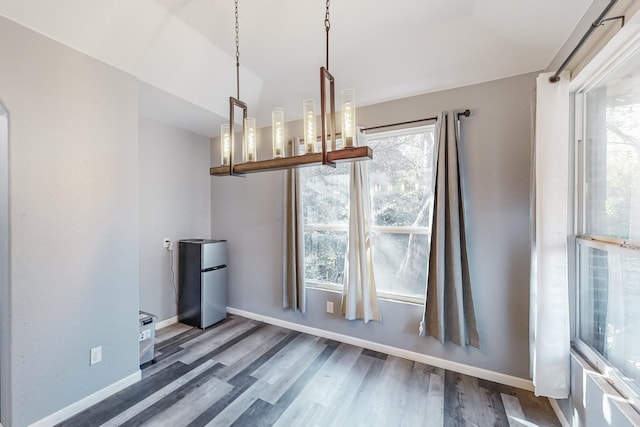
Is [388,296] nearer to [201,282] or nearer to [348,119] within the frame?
[348,119]

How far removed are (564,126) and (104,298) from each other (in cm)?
342

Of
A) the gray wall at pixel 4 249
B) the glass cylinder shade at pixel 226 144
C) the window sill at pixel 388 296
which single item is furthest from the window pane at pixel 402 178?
the gray wall at pixel 4 249

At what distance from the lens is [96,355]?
76.4 inches

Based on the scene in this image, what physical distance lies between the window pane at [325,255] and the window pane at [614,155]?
2.02 m

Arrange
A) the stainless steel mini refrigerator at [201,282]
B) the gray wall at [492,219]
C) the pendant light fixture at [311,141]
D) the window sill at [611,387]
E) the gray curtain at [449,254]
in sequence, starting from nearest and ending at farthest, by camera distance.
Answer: the window sill at [611,387] < the pendant light fixture at [311,141] < the gray wall at [492,219] < the gray curtain at [449,254] < the stainless steel mini refrigerator at [201,282]

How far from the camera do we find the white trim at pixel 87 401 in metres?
1.70

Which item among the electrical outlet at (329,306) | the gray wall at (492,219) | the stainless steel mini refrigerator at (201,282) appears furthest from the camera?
the stainless steel mini refrigerator at (201,282)

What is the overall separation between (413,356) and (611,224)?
1870 millimetres

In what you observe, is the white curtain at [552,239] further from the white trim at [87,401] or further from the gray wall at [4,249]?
the gray wall at [4,249]

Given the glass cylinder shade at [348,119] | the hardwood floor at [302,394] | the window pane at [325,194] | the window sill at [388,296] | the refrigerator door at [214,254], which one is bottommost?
the hardwood floor at [302,394]

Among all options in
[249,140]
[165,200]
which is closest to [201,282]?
[165,200]

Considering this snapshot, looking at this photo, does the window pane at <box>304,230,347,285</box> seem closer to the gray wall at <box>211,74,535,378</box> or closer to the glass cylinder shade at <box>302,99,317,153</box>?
the gray wall at <box>211,74,535,378</box>

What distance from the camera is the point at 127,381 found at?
2.12m

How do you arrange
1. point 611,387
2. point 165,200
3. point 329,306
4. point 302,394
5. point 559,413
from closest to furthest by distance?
1. point 611,387
2. point 559,413
3. point 302,394
4. point 329,306
5. point 165,200
